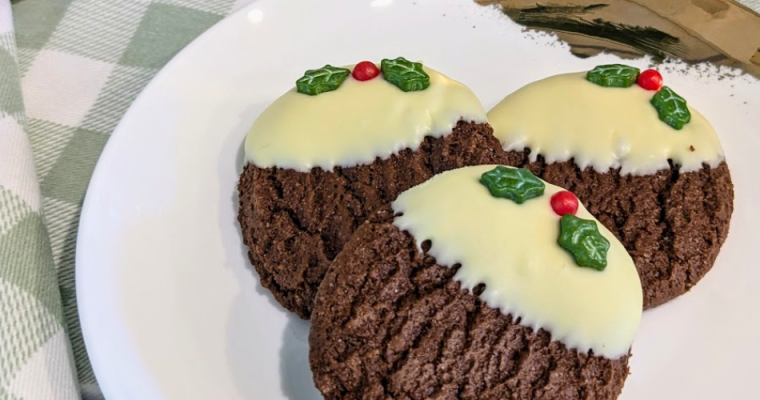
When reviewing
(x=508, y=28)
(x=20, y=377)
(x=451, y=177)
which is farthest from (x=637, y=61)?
(x=20, y=377)

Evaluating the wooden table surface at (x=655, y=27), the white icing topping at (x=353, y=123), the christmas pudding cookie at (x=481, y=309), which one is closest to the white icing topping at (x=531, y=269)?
the christmas pudding cookie at (x=481, y=309)

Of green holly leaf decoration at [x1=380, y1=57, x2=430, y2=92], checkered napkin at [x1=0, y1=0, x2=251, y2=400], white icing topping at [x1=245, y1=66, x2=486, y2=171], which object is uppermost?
green holly leaf decoration at [x1=380, y1=57, x2=430, y2=92]

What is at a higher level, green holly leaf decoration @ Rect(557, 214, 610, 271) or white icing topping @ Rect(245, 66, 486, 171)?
green holly leaf decoration @ Rect(557, 214, 610, 271)

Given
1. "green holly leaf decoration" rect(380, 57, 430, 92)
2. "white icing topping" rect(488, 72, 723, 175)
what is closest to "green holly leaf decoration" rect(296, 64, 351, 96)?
"green holly leaf decoration" rect(380, 57, 430, 92)

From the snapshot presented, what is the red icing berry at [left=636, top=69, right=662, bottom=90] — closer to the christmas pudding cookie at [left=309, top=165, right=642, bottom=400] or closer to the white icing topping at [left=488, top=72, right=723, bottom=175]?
the white icing topping at [left=488, top=72, right=723, bottom=175]

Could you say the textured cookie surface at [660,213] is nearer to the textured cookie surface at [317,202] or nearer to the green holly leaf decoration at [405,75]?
the textured cookie surface at [317,202]

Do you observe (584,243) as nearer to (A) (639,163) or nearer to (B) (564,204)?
(B) (564,204)
